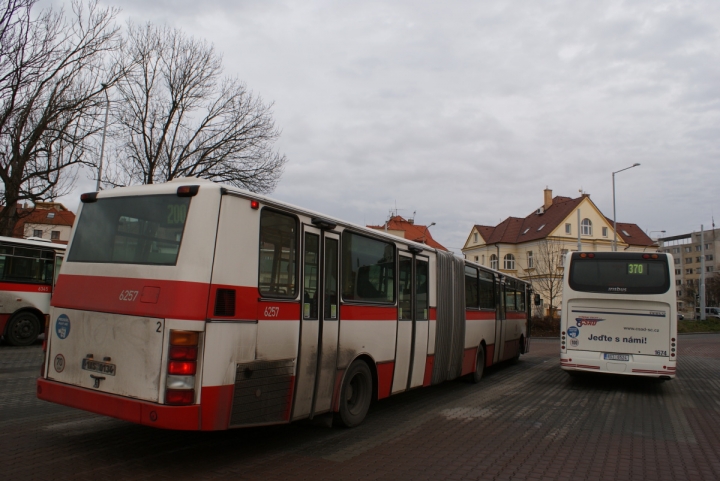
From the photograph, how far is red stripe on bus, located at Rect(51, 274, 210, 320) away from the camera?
5270 millimetres

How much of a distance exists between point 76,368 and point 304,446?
271 cm

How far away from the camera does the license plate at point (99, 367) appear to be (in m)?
5.54

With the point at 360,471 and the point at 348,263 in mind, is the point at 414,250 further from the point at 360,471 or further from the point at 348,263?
the point at 360,471

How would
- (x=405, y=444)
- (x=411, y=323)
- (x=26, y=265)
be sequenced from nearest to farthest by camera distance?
(x=405, y=444), (x=411, y=323), (x=26, y=265)

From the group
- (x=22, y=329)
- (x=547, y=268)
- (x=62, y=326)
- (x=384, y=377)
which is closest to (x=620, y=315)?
(x=384, y=377)

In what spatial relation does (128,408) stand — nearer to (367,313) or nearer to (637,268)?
(367,313)

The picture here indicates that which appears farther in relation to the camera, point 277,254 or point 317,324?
point 317,324

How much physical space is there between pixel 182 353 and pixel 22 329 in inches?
545

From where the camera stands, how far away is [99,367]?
5637 millimetres

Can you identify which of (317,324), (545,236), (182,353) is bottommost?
(182,353)

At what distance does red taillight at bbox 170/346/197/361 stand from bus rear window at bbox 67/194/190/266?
32.1 inches

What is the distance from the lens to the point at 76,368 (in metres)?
5.82

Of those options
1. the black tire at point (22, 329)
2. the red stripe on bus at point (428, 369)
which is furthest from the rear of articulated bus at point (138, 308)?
the black tire at point (22, 329)

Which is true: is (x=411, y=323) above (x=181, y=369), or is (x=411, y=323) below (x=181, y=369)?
above
